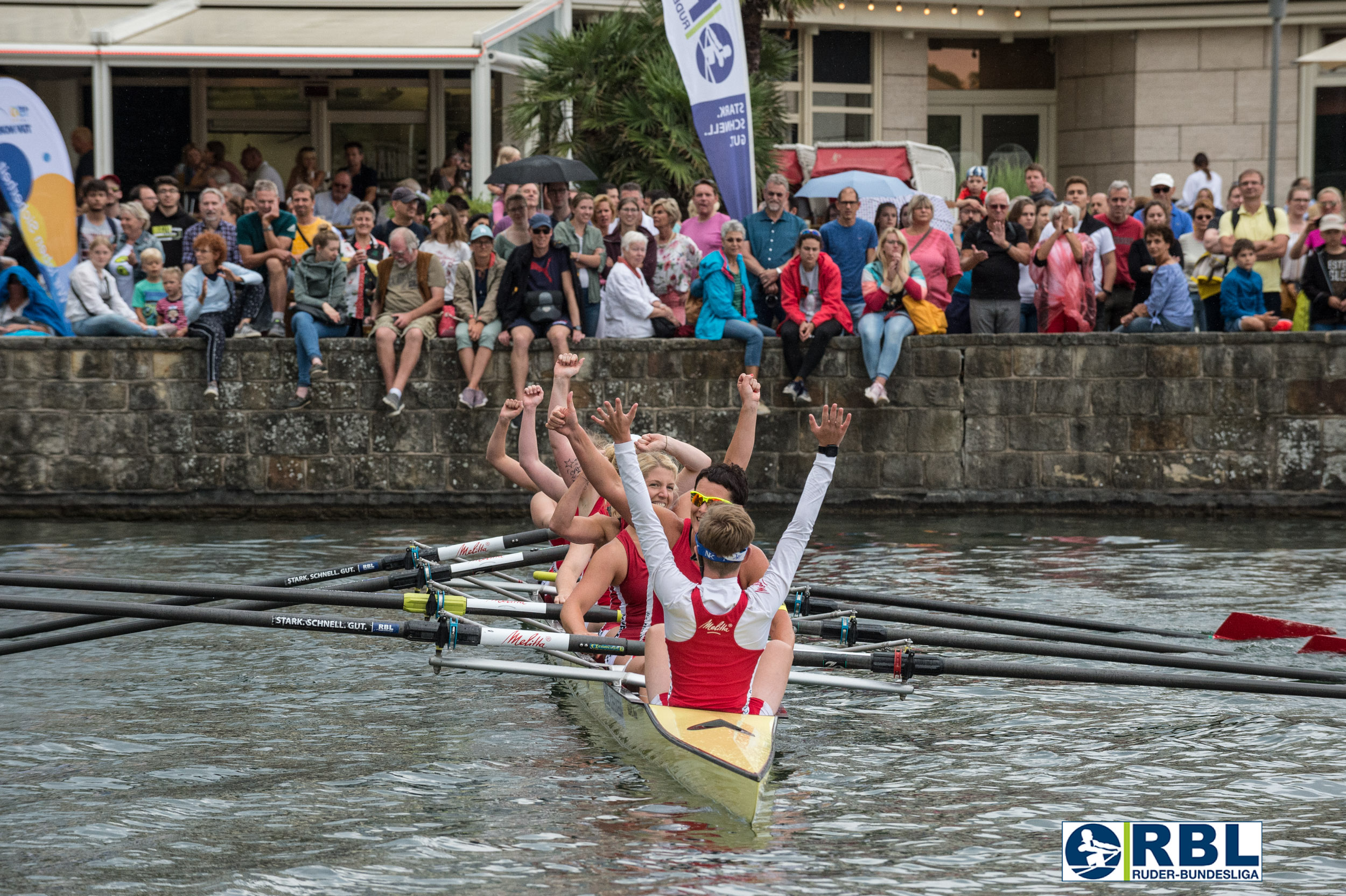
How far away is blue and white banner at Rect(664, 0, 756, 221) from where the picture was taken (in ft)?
53.0

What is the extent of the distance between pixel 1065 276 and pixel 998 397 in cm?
126

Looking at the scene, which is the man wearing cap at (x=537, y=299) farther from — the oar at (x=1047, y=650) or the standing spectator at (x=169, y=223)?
the oar at (x=1047, y=650)

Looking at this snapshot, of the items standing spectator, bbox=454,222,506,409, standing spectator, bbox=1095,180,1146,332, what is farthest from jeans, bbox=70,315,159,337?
standing spectator, bbox=1095,180,1146,332

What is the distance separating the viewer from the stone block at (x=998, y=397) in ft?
51.3

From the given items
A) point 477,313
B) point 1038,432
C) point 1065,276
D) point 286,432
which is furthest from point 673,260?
point 286,432

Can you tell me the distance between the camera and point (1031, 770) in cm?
755

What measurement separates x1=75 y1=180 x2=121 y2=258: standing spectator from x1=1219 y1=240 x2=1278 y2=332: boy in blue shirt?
1002 centimetres

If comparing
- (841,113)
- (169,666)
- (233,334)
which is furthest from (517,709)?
(841,113)

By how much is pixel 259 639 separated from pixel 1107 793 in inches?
221

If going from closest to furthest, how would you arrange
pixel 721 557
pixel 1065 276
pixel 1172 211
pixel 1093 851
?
pixel 1093 851
pixel 721 557
pixel 1065 276
pixel 1172 211

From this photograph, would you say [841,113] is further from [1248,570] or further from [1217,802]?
[1217,802]

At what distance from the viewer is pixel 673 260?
1491 cm

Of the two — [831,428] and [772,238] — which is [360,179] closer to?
[772,238]

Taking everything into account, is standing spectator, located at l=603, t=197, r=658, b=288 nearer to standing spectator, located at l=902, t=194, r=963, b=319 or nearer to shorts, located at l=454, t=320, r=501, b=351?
shorts, located at l=454, t=320, r=501, b=351
